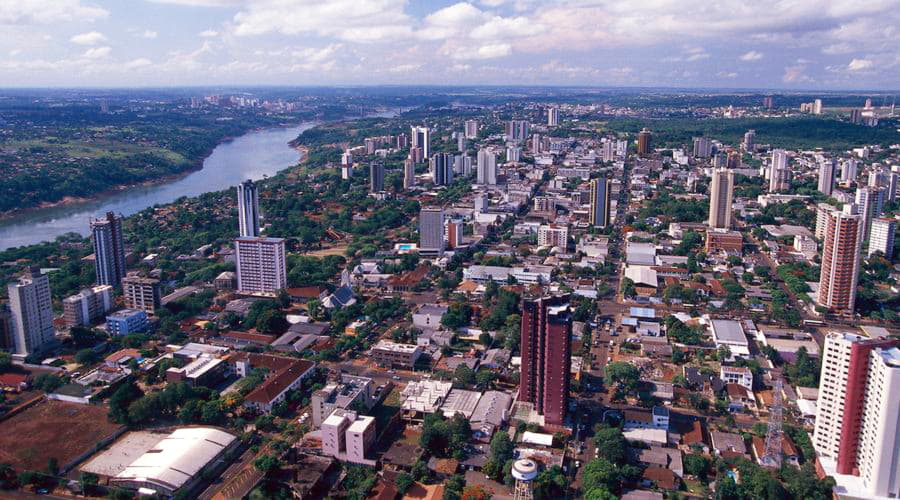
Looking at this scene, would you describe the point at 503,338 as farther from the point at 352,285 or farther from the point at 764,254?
the point at 764,254

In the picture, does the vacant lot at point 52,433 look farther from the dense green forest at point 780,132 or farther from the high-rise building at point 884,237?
the dense green forest at point 780,132

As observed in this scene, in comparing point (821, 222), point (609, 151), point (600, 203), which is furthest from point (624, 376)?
point (609, 151)

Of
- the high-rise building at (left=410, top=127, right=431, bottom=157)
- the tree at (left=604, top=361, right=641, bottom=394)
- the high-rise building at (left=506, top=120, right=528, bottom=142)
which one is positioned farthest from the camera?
the high-rise building at (left=506, top=120, right=528, bottom=142)

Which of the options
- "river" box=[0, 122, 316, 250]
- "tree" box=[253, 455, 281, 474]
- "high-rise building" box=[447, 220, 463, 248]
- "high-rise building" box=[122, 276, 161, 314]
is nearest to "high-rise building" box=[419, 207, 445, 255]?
"high-rise building" box=[447, 220, 463, 248]

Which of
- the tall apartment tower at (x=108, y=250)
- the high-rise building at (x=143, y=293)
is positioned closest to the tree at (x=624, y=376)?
Answer: the high-rise building at (x=143, y=293)

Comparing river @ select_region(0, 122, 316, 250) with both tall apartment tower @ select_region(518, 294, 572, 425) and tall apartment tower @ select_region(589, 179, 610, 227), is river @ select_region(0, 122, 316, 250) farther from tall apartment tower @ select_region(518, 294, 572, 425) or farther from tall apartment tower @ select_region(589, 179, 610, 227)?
tall apartment tower @ select_region(518, 294, 572, 425)

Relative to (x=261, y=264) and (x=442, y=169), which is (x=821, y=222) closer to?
(x=442, y=169)
